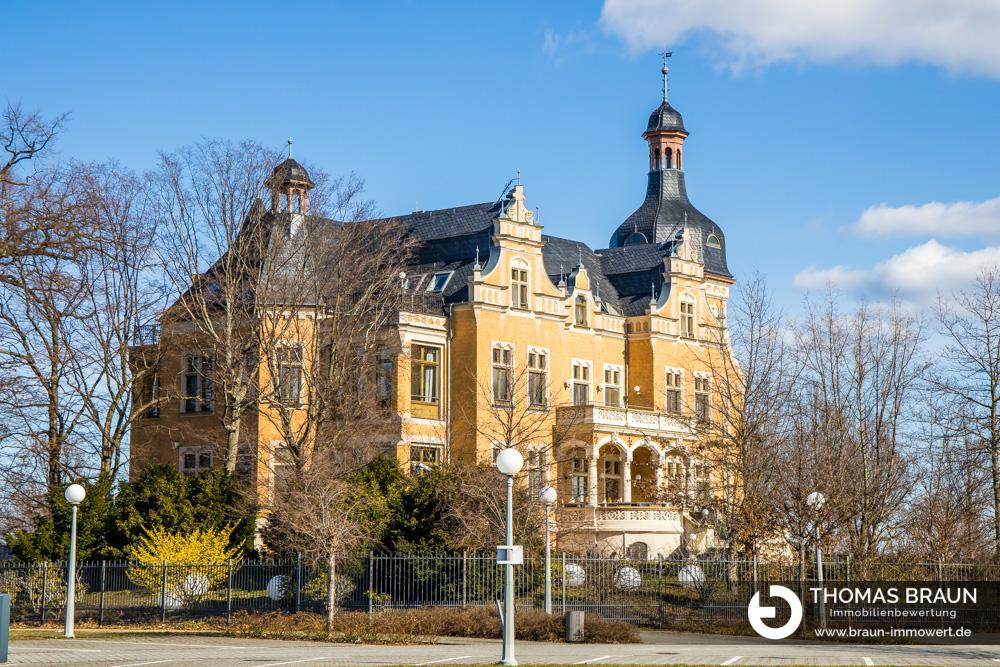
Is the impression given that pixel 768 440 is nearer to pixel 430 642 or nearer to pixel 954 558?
pixel 954 558

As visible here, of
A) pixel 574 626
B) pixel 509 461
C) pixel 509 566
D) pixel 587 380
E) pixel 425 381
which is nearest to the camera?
pixel 509 461

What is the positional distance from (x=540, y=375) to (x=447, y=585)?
69.1 ft

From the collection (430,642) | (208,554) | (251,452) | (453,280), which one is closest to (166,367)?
(251,452)

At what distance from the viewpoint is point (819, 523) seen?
32.6 meters

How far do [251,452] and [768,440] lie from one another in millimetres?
17418

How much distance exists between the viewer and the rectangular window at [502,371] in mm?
51688

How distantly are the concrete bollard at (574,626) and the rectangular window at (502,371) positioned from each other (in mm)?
23166

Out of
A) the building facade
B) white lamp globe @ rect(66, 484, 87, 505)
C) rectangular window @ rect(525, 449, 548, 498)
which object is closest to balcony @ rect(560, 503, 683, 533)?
the building facade

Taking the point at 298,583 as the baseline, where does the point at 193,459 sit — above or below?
above

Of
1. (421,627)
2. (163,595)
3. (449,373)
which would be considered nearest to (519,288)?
(449,373)

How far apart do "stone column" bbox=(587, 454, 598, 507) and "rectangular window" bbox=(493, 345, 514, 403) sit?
4065 mm

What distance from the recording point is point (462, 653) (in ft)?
83.8

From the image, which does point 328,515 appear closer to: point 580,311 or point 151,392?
point 151,392

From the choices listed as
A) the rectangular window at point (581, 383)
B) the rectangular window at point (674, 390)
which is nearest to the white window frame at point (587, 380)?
the rectangular window at point (581, 383)
